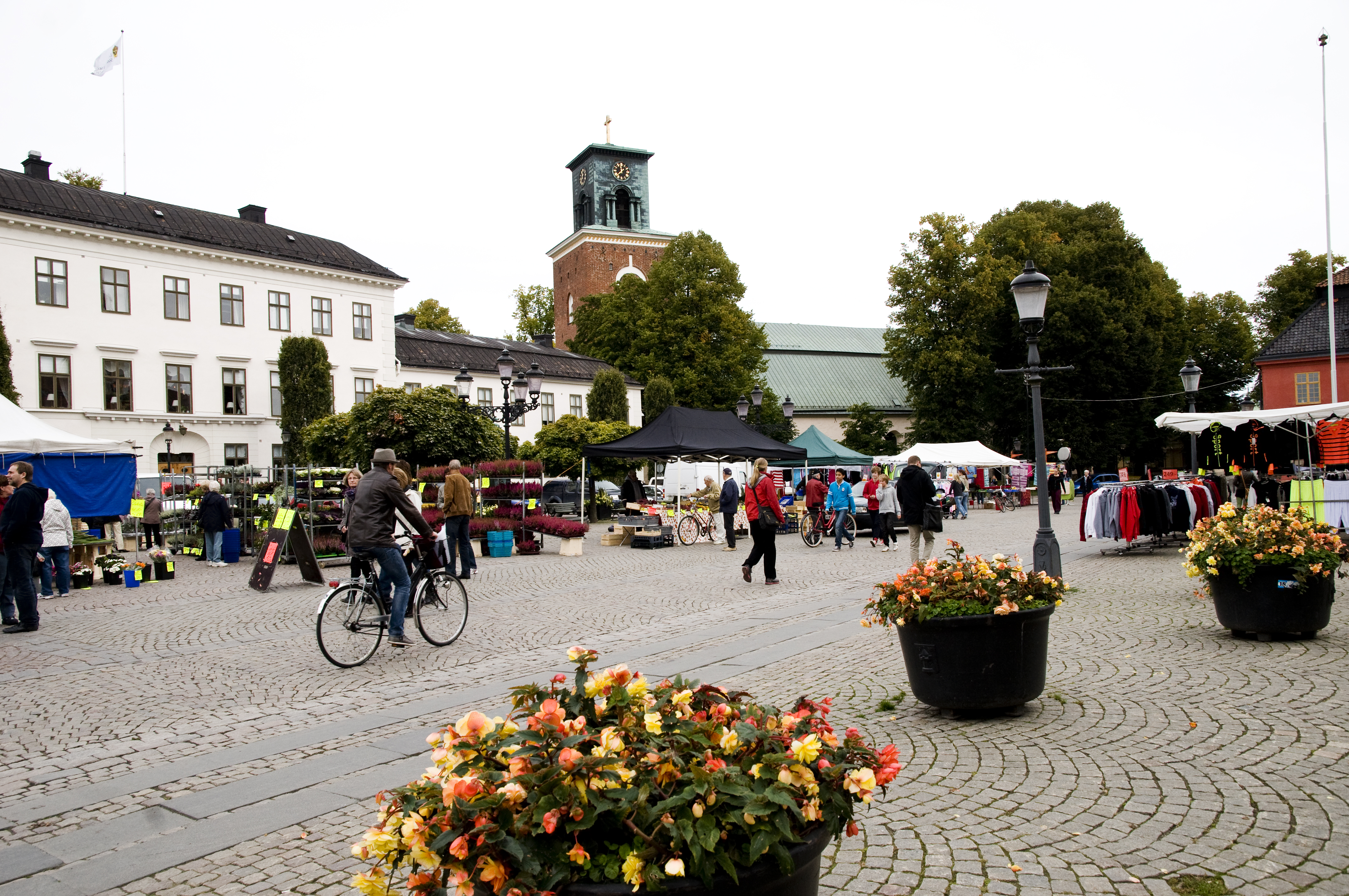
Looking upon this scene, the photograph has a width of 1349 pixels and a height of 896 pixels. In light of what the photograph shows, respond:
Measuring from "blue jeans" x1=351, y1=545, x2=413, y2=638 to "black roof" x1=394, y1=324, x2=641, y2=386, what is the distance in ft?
123

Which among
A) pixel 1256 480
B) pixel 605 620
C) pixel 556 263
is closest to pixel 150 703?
pixel 605 620

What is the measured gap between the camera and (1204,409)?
5428cm

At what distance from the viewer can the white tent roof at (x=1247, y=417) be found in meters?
15.5

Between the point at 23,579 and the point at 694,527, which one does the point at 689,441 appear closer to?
the point at 694,527

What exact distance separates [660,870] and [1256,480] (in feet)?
65.7

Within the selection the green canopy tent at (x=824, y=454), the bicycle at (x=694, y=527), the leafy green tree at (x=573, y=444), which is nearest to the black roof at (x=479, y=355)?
the leafy green tree at (x=573, y=444)

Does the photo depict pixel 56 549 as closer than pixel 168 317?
Yes

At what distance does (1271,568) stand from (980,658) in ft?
11.7

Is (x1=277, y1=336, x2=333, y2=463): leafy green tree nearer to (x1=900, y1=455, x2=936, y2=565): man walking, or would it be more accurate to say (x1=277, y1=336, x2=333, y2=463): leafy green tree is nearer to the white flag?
the white flag

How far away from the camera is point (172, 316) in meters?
38.3

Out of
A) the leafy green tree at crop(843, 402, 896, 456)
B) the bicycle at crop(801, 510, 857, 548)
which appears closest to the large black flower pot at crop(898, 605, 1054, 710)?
the bicycle at crop(801, 510, 857, 548)

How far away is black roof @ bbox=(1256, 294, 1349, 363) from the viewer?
40.3m

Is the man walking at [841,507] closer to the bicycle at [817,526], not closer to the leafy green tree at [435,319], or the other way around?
the bicycle at [817,526]

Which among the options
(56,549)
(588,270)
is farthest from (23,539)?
(588,270)
